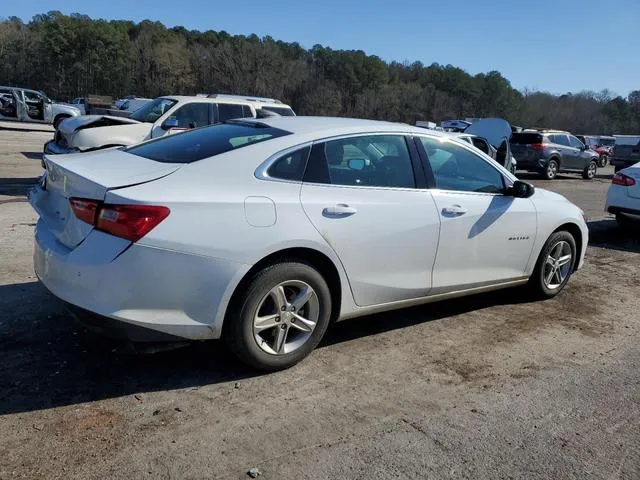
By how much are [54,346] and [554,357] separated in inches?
141

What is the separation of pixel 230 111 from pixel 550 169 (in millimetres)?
13463

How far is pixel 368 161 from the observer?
165 inches

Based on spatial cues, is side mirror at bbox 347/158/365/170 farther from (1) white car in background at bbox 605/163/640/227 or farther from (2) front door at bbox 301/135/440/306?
(1) white car in background at bbox 605/163/640/227

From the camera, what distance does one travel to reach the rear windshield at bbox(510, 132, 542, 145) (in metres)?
21.0

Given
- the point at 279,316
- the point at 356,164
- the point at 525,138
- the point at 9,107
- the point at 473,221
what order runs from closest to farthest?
the point at 279,316 → the point at 356,164 → the point at 473,221 → the point at 525,138 → the point at 9,107

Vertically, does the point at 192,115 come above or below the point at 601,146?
above

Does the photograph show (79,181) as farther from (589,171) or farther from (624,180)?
(589,171)

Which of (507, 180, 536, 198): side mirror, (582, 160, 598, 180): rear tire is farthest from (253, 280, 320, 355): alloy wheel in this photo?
(582, 160, 598, 180): rear tire

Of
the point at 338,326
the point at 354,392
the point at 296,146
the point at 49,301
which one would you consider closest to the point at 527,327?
the point at 338,326

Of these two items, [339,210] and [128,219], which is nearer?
[128,219]

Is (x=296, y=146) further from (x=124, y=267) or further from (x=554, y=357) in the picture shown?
(x=554, y=357)

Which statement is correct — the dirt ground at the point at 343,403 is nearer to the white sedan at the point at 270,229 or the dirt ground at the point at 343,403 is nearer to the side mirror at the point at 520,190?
the white sedan at the point at 270,229

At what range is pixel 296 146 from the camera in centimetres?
386

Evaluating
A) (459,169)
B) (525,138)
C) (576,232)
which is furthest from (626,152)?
(459,169)
